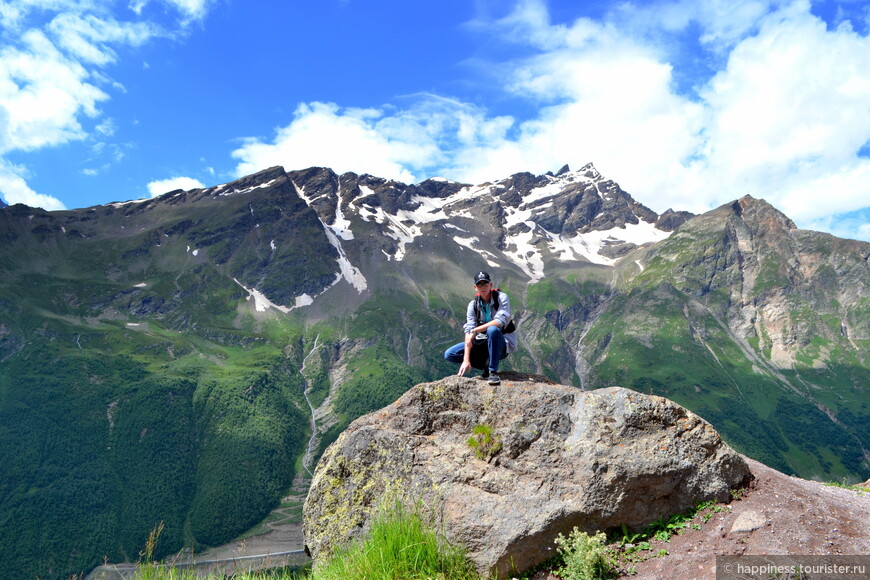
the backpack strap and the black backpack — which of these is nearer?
the black backpack

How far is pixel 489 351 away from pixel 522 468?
310cm

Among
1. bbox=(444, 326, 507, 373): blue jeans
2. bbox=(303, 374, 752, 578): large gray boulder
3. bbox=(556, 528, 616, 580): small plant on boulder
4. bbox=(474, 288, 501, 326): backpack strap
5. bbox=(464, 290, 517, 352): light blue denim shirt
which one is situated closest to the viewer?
bbox=(556, 528, 616, 580): small plant on boulder

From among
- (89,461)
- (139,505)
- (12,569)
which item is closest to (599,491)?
(12,569)

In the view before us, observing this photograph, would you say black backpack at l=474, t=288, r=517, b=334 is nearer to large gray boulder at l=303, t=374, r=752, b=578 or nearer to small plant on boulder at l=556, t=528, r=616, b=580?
large gray boulder at l=303, t=374, r=752, b=578

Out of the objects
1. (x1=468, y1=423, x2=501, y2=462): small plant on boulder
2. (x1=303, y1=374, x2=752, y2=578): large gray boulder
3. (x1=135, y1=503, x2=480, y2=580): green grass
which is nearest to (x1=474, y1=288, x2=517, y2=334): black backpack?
(x1=303, y1=374, x2=752, y2=578): large gray boulder

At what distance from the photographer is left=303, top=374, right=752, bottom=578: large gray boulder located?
9.49m

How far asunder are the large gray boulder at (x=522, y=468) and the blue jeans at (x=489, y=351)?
A: 79 centimetres

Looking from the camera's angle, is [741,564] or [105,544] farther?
[105,544]

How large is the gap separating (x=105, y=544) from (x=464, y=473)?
691 feet

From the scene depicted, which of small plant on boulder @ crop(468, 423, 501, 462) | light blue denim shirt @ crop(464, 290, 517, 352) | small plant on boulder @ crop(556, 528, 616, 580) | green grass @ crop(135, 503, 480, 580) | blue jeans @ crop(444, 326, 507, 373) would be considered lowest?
→ small plant on boulder @ crop(556, 528, 616, 580)

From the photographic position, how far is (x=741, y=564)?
303 inches

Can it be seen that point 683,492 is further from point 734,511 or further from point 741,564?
point 741,564

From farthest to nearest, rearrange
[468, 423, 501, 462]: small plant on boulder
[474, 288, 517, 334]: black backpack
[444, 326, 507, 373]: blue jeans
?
[474, 288, 517, 334]: black backpack
[444, 326, 507, 373]: blue jeans
[468, 423, 501, 462]: small plant on boulder

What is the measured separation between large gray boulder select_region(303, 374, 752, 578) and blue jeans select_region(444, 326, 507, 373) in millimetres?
789
